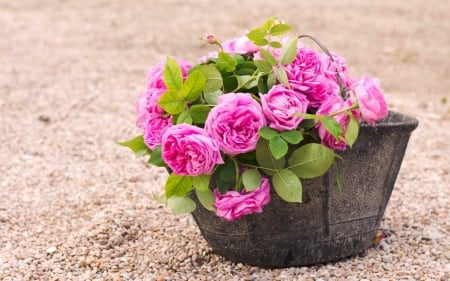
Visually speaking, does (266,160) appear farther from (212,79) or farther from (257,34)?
(257,34)

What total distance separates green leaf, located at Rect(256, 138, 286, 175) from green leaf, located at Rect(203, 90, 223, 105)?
198 mm

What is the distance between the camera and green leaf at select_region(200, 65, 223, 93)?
88.1 inches

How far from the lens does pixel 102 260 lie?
8.41ft

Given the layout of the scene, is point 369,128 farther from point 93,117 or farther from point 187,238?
point 93,117

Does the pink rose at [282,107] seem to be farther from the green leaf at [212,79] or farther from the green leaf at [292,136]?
the green leaf at [212,79]

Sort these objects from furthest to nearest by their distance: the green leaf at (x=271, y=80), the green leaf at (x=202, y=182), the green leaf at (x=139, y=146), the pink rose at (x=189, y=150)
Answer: the green leaf at (x=139, y=146) < the green leaf at (x=271, y=80) < the green leaf at (x=202, y=182) < the pink rose at (x=189, y=150)

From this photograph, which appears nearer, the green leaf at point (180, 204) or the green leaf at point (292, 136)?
the green leaf at point (292, 136)

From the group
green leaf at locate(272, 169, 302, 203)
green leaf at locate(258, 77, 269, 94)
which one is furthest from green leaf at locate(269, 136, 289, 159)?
green leaf at locate(258, 77, 269, 94)

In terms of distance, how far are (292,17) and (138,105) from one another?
16.4ft

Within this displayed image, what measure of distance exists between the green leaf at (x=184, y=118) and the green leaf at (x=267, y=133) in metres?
0.22

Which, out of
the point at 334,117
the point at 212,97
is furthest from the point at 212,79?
the point at 334,117

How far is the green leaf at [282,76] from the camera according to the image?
7.18 ft

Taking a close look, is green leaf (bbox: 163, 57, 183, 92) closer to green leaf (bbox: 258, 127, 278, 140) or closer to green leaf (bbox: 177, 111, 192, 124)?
green leaf (bbox: 177, 111, 192, 124)

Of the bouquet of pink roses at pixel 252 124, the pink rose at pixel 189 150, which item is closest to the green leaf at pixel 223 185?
the bouquet of pink roses at pixel 252 124
